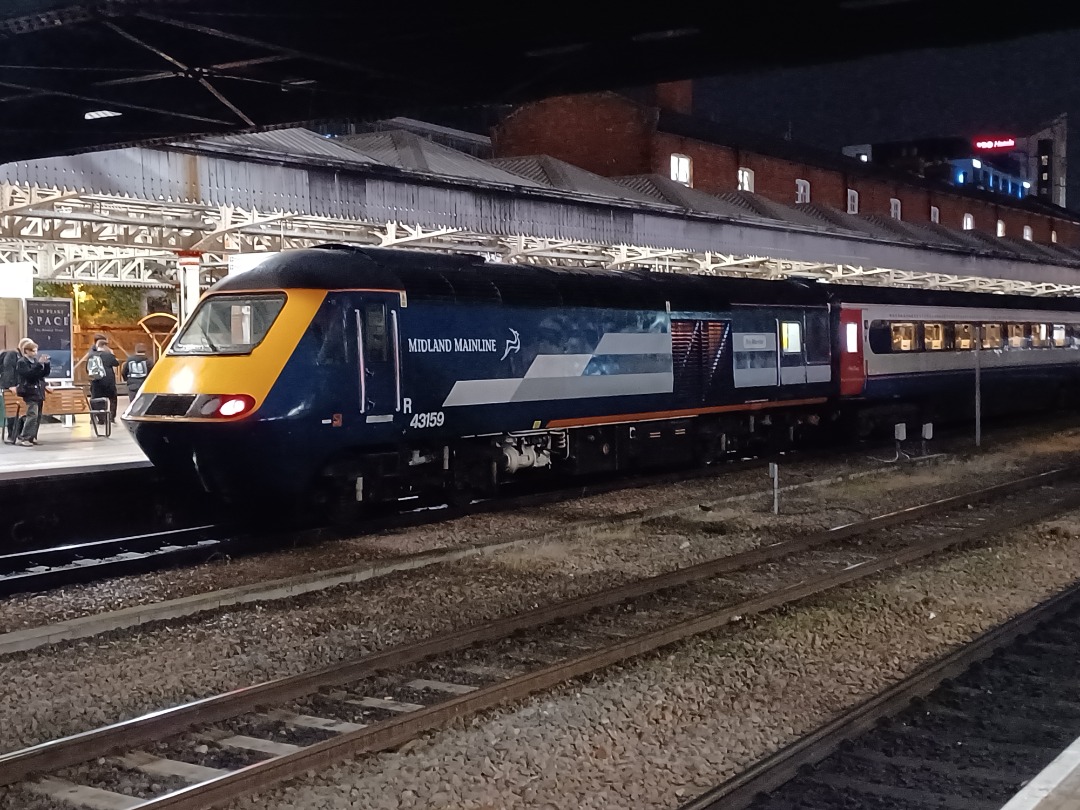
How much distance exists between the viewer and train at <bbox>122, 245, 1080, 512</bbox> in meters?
11.4

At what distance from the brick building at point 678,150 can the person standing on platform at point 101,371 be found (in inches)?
794

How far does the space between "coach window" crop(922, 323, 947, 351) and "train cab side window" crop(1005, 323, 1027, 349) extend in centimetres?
374

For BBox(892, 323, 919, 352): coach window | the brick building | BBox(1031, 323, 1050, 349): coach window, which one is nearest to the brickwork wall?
the brick building

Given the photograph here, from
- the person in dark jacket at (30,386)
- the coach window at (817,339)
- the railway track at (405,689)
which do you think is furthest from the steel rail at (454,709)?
the person in dark jacket at (30,386)

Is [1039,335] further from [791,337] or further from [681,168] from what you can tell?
[681,168]

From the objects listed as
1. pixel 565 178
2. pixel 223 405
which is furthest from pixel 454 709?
pixel 565 178

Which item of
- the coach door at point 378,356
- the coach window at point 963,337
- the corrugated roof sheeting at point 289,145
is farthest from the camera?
the coach window at point 963,337

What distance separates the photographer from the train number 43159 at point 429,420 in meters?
12.5

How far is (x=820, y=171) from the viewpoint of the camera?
1738 inches

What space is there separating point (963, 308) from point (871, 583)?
1608cm

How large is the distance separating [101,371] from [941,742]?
17.5m

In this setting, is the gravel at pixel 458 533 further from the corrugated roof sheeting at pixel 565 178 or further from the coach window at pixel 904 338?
the corrugated roof sheeting at pixel 565 178

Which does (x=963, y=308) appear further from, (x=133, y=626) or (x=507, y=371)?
(x=133, y=626)

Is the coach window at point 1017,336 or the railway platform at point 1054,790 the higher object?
the coach window at point 1017,336
